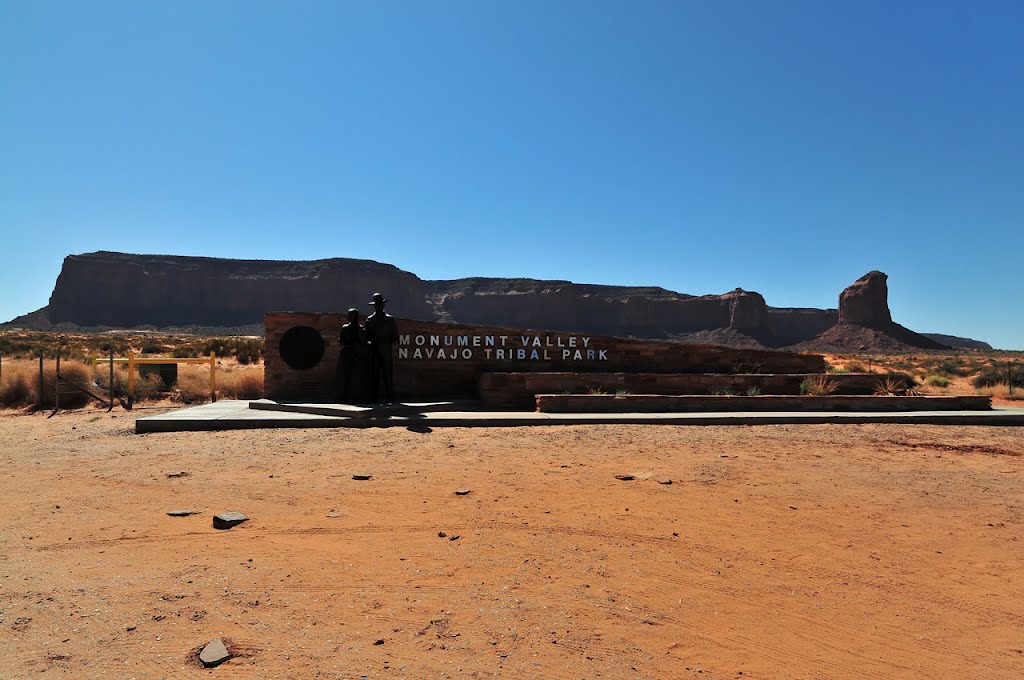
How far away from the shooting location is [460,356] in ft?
44.6

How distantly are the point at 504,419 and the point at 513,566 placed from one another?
597 centimetres

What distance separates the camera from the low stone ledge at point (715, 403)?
11.5 m

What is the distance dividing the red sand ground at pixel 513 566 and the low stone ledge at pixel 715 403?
3.62 meters

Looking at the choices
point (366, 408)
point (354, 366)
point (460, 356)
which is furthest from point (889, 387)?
point (354, 366)

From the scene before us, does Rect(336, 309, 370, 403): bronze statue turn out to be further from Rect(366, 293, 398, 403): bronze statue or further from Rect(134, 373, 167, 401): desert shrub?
Rect(134, 373, 167, 401): desert shrub

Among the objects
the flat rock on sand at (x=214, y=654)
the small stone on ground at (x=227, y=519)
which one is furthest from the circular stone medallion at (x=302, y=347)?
the flat rock on sand at (x=214, y=654)

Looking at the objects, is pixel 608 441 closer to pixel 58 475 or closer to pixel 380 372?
pixel 380 372

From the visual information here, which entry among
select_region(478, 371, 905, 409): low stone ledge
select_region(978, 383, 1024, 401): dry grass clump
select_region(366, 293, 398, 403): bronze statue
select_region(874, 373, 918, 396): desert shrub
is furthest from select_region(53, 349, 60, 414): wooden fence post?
select_region(978, 383, 1024, 401): dry grass clump

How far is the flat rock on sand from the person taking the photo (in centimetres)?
289

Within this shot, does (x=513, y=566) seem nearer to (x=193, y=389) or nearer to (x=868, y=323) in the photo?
(x=193, y=389)

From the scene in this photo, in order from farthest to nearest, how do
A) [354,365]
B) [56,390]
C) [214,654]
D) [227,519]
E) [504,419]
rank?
[56,390]
[354,365]
[504,419]
[227,519]
[214,654]

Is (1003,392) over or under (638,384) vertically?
under

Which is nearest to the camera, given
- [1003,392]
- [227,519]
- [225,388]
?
[227,519]

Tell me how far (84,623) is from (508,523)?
2.95 metres
